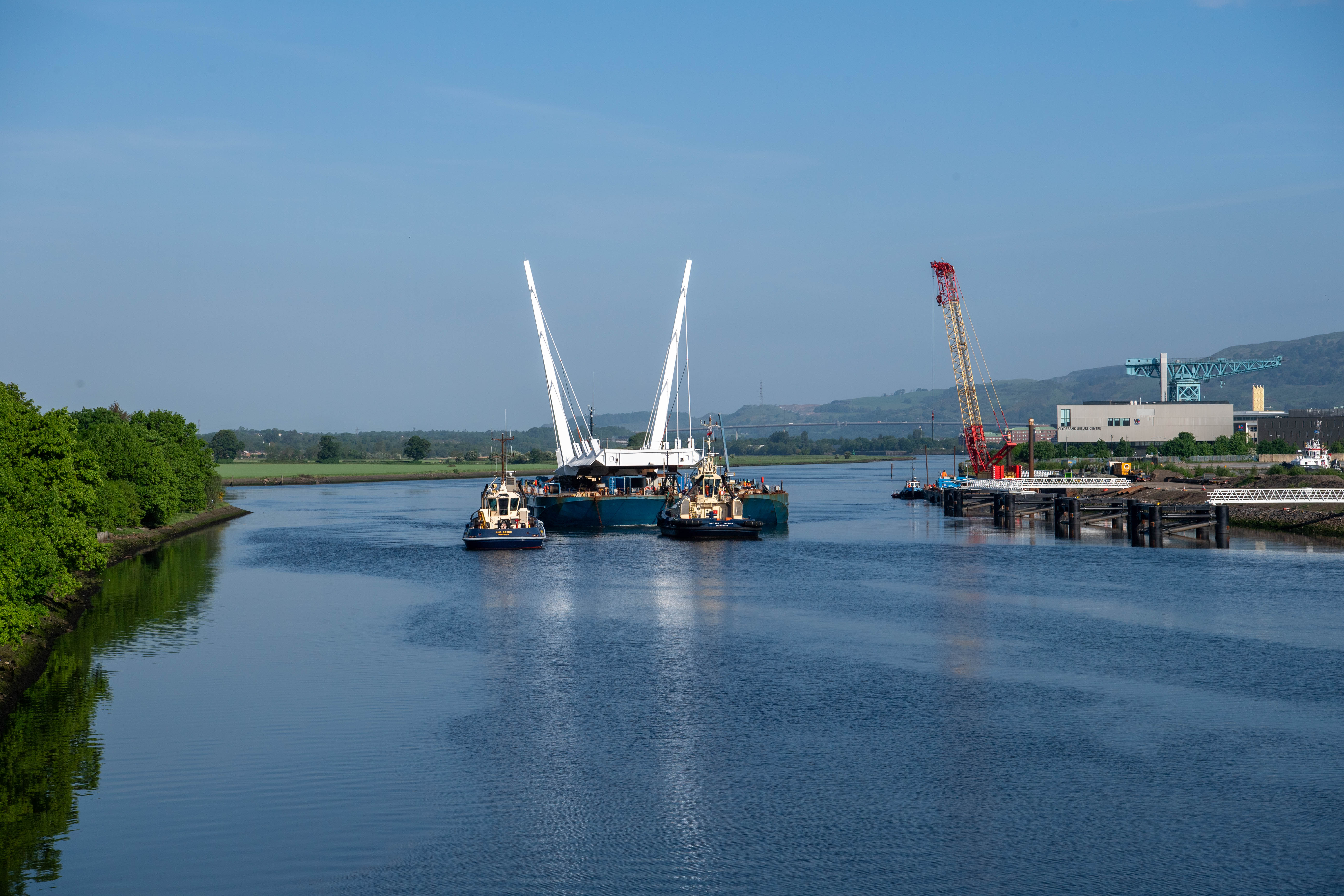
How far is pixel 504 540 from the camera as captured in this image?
6016cm

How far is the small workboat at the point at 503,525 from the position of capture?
2363 inches

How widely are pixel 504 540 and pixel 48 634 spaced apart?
30.2 m

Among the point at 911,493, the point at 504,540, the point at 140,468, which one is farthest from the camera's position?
the point at 911,493

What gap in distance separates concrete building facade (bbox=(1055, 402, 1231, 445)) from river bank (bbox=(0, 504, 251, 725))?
11206 centimetres

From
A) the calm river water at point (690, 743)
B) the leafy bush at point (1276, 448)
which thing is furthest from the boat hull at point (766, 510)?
the leafy bush at point (1276, 448)

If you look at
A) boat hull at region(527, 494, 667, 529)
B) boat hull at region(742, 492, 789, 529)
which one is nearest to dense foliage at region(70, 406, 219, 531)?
boat hull at region(527, 494, 667, 529)

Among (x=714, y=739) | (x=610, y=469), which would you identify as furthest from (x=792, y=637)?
(x=610, y=469)

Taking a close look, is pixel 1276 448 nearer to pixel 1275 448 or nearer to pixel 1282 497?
pixel 1275 448

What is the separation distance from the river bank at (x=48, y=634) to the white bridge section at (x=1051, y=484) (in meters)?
56.8

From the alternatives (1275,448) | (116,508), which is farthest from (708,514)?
(1275,448)

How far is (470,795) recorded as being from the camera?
59.9 feet

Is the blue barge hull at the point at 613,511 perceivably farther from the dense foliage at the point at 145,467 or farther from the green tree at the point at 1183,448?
the green tree at the point at 1183,448

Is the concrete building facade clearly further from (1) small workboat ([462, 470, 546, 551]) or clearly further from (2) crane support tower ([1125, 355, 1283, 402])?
(1) small workboat ([462, 470, 546, 551])

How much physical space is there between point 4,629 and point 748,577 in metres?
29.3
